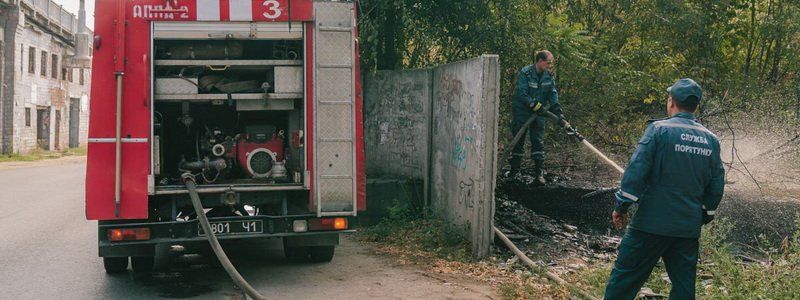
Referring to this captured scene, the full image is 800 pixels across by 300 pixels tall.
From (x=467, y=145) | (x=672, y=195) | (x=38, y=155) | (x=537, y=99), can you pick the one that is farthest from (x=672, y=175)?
(x=38, y=155)

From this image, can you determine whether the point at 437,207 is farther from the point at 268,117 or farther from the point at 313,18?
the point at 313,18

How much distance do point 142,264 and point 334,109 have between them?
253cm

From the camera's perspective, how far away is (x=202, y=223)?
736 centimetres

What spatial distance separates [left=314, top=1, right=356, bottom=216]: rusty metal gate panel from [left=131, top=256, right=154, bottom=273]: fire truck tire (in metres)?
1.90

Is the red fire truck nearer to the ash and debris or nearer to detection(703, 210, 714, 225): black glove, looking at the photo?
the ash and debris

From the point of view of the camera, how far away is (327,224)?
314 inches

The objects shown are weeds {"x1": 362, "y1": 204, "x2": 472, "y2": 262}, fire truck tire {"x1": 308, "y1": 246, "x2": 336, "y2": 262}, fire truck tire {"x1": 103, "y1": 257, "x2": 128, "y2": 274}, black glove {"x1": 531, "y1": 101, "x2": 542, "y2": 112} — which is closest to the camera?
fire truck tire {"x1": 103, "y1": 257, "x2": 128, "y2": 274}

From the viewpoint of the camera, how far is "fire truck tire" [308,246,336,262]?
8.76m

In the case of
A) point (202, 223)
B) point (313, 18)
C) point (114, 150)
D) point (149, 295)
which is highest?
point (313, 18)

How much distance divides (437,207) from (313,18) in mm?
3626

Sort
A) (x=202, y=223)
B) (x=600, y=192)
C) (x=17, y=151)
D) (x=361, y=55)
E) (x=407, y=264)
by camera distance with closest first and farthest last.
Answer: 1. (x=202, y=223)
2. (x=407, y=264)
3. (x=600, y=192)
4. (x=361, y=55)
5. (x=17, y=151)

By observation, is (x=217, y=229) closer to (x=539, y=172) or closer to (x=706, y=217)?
(x=706, y=217)

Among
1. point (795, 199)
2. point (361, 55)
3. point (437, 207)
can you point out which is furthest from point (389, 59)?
point (795, 199)

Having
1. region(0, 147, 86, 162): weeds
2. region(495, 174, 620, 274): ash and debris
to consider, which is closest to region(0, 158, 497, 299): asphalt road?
region(495, 174, 620, 274): ash and debris
